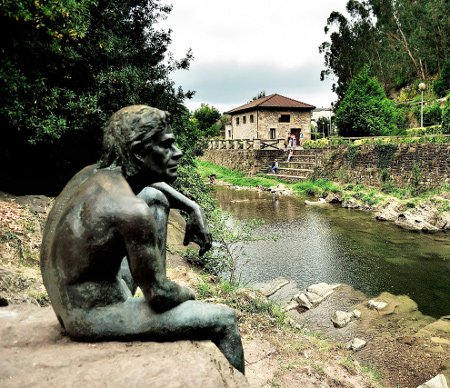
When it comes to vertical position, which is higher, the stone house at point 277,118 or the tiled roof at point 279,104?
the tiled roof at point 279,104

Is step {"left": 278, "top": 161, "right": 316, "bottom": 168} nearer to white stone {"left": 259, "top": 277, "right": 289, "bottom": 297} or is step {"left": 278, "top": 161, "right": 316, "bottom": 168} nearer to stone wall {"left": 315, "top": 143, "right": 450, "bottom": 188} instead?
stone wall {"left": 315, "top": 143, "right": 450, "bottom": 188}

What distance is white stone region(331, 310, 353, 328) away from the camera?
7949 mm

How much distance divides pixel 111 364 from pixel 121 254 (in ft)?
1.82

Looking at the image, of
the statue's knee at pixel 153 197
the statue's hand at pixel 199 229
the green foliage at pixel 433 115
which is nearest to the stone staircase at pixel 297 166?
the green foliage at pixel 433 115

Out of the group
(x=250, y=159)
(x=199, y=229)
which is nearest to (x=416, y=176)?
(x=250, y=159)

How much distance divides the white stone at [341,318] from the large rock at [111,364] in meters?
6.18

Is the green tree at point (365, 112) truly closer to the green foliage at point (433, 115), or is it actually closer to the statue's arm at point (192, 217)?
the green foliage at point (433, 115)

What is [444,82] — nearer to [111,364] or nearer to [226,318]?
[226,318]

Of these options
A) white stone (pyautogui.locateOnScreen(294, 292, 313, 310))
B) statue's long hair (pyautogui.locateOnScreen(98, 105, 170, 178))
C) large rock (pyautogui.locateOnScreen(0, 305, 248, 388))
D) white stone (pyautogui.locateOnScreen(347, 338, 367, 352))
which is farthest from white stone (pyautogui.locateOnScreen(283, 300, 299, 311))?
statue's long hair (pyautogui.locateOnScreen(98, 105, 170, 178))

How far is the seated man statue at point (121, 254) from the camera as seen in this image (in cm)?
216

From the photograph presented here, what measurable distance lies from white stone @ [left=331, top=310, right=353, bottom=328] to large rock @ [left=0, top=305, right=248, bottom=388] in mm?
6176

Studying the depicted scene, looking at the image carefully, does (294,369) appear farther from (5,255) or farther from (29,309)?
(5,255)

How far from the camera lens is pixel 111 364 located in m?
2.14

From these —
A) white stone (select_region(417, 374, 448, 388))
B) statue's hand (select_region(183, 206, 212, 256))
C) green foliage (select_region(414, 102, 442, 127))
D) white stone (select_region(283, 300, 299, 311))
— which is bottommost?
white stone (select_region(283, 300, 299, 311))
